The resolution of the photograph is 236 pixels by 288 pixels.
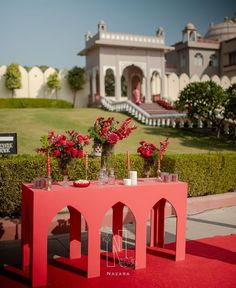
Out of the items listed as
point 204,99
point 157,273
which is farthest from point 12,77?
point 157,273

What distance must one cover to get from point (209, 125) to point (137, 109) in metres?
4.83

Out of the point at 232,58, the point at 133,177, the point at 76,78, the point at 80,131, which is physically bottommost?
the point at 133,177

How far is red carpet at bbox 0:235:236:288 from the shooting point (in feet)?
14.4

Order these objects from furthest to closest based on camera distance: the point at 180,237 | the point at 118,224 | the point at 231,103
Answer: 1. the point at 231,103
2. the point at 118,224
3. the point at 180,237

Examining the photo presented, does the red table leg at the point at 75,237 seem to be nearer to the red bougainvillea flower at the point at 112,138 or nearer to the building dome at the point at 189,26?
the red bougainvillea flower at the point at 112,138

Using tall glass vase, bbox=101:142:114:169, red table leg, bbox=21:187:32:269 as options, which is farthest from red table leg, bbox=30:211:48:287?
tall glass vase, bbox=101:142:114:169

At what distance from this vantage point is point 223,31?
152ft

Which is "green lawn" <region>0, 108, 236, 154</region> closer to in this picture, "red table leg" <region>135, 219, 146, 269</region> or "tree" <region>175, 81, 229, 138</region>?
"tree" <region>175, 81, 229, 138</region>

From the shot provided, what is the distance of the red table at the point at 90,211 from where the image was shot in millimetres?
4438

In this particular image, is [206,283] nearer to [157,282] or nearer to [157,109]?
[157,282]

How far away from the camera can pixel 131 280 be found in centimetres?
454

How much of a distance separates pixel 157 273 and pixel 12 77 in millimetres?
25326

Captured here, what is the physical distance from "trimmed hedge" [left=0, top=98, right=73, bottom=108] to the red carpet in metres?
21.8

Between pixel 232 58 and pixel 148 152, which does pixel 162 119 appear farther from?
pixel 232 58
